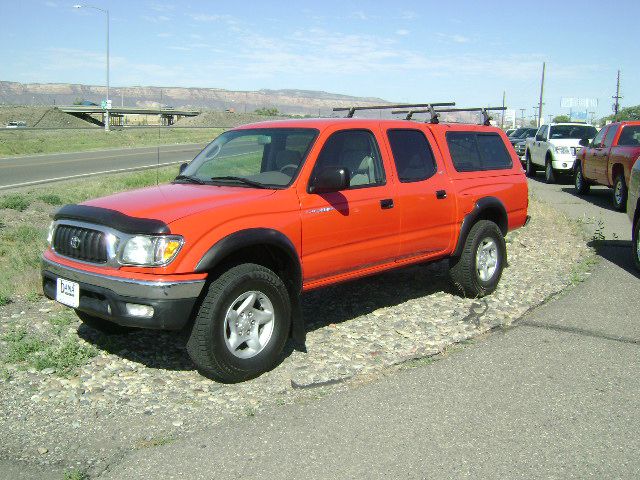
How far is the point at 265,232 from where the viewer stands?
4902 millimetres

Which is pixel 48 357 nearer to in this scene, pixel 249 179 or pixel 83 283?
pixel 83 283

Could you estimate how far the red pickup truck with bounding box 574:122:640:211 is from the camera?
14.8 m

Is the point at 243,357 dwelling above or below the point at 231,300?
below

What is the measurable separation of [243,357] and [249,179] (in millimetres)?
1503

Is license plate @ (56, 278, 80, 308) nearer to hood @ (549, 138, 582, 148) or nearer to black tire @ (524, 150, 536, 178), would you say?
hood @ (549, 138, 582, 148)

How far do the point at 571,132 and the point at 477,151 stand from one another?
52.5ft

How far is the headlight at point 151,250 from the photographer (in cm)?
450

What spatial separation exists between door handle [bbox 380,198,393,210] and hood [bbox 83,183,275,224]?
3.75 ft

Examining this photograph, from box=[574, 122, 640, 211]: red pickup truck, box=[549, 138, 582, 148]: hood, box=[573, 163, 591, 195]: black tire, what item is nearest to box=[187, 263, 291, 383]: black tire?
box=[574, 122, 640, 211]: red pickup truck

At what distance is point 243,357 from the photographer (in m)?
4.86

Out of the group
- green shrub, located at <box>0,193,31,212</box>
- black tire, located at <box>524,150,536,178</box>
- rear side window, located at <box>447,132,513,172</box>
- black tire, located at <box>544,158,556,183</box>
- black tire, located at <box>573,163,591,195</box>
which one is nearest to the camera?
rear side window, located at <box>447,132,513,172</box>

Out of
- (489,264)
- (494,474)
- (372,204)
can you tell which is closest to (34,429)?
(494,474)

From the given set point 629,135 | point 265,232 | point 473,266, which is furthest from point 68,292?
point 629,135

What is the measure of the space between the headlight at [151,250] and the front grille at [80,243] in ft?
0.74
